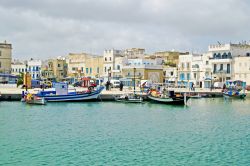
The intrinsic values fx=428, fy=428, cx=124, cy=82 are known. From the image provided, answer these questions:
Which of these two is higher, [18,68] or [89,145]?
[18,68]

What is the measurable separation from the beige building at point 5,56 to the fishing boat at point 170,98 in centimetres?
5110

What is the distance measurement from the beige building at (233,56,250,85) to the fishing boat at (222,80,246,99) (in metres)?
1.64

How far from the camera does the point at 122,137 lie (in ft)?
84.9

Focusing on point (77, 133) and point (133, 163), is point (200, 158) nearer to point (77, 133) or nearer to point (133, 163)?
point (133, 163)

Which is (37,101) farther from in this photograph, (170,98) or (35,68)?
(35,68)

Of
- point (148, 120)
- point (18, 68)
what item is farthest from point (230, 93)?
point (18, 68)

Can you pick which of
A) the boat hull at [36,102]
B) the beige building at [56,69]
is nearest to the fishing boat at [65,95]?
the boat hull at [36,102]

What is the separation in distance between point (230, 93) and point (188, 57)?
23.6 meters

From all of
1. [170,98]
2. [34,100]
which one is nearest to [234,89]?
[170,98]

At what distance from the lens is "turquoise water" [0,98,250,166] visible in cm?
2023

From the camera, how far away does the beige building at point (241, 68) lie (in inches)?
2933

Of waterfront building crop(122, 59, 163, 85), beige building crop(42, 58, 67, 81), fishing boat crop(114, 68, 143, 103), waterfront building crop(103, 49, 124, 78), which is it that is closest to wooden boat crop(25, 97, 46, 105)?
fishing boat crop(114, 68, 143, 103)

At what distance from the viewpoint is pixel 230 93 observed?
6256 cm

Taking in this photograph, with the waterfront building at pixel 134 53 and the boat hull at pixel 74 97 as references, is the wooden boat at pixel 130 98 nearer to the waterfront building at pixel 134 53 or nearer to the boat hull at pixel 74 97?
the boat hull at pixel 74 97
